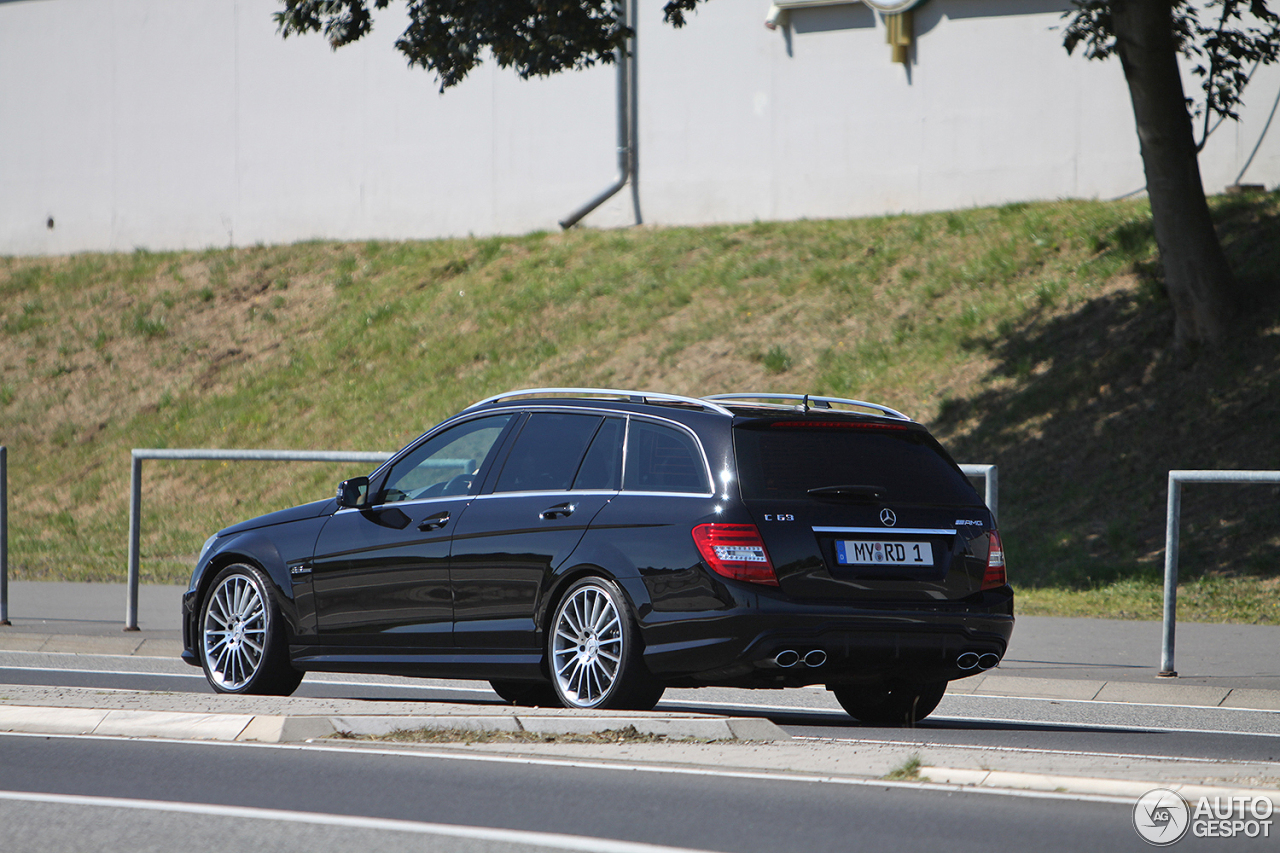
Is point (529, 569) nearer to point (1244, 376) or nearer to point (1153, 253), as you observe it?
point (1244, 376)

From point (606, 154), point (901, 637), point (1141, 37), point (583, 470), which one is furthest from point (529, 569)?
point (606, 154)

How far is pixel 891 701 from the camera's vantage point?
344 inches

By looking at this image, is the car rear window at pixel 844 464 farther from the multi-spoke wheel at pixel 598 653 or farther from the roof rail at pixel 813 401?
the multi-spoke wheel at pixel 598 653

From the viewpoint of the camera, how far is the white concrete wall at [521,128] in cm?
2306

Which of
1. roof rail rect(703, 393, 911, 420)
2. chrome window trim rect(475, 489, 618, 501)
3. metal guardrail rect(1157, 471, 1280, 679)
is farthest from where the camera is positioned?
metal guardrail rect(1157, 471, 1280, 679)

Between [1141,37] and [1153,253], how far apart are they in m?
3.79

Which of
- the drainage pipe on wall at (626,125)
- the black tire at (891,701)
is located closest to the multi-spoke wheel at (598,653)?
the black tire at (891,701)

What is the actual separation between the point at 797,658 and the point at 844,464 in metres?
0.98

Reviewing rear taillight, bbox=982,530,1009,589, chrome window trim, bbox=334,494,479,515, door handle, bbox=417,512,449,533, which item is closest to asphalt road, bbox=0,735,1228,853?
door handle, bbox=417,512,449,533

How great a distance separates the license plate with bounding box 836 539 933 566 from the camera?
7680mm

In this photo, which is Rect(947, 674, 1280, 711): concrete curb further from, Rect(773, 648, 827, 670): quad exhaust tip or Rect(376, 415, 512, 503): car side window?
Rect(376, 415, 512, 503): car side window

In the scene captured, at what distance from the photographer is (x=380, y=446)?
2239cm

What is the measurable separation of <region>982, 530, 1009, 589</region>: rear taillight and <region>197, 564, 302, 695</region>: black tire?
3.78 m

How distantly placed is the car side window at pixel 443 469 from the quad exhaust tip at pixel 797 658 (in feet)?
6.56
